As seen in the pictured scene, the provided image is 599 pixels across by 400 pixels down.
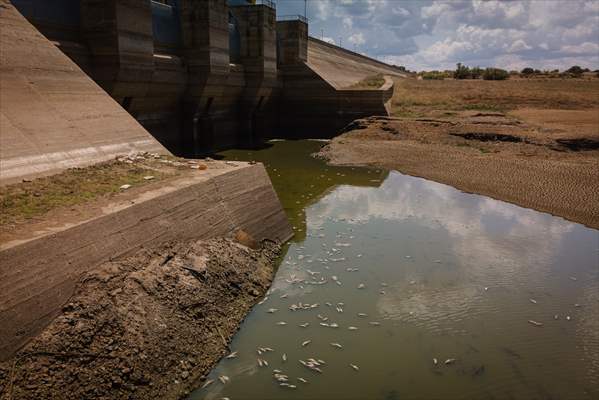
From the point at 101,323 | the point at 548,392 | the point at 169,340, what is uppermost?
the point at 101,323

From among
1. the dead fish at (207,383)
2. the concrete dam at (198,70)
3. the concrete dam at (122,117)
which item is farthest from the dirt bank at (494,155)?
the dead fish at (207,383)

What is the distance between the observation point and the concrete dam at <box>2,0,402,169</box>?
1900cm

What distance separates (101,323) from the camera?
714 centimetres

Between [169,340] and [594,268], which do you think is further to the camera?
[594,268]

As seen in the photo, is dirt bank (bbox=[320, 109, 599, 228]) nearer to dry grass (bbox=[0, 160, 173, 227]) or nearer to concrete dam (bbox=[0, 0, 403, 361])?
concrete dam (bbox=[0, 0, 403, 361])

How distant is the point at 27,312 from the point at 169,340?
2.25 metres

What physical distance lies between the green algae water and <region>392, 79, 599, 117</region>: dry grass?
85.6 feet

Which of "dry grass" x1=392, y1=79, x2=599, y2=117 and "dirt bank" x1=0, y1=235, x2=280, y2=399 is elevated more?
"dry grass" x1=392, y1=79, x2=599, y2=117

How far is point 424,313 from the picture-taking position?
10273 millimetres

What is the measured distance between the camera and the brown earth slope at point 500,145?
67.5 ft

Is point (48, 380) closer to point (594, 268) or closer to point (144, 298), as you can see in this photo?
point (144, 298)

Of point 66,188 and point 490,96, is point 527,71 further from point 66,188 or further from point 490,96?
point 66,188

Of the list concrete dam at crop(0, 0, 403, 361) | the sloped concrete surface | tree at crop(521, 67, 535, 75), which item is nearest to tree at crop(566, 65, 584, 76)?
tree at crop(521, 67, 535, 75)

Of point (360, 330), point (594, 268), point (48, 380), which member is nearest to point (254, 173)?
point (360, 330)
